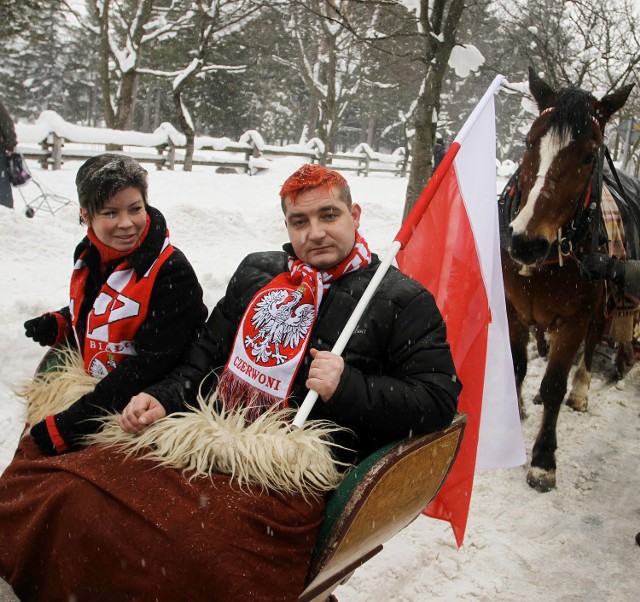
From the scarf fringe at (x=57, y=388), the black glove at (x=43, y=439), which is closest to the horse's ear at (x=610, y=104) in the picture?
the scarf fringe at (x=57, y=388)

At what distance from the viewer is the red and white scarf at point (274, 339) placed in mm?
2180

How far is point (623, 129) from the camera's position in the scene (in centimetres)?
1316

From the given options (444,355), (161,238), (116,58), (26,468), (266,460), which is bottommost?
(26,468)

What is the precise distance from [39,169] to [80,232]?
7520 millimetres

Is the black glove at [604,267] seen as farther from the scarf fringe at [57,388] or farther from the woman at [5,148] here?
the woman at [5,148]

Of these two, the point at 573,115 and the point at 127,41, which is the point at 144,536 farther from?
the point at 127,41

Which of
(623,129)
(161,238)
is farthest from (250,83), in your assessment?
(161,238)

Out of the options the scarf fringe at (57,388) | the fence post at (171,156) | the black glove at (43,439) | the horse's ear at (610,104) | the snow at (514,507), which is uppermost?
the horse's ear at (610,104)

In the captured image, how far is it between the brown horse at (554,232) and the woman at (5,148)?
229 inches

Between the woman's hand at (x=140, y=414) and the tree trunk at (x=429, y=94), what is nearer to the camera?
the woman's hand at (x=140, y=414)

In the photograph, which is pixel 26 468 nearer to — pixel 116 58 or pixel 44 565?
pixel 44 565

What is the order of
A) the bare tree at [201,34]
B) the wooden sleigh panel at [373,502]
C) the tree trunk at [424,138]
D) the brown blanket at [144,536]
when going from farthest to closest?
the bare tree at [201,34] < the tree trunk at [424,138] < the wooden sleigh panel at [373,502] < the brown blanket at [144,536]

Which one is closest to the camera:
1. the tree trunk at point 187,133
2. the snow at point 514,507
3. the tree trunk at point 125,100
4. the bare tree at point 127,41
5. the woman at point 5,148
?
the snow at point 514,507

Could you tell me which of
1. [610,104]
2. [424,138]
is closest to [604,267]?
[610,104]
